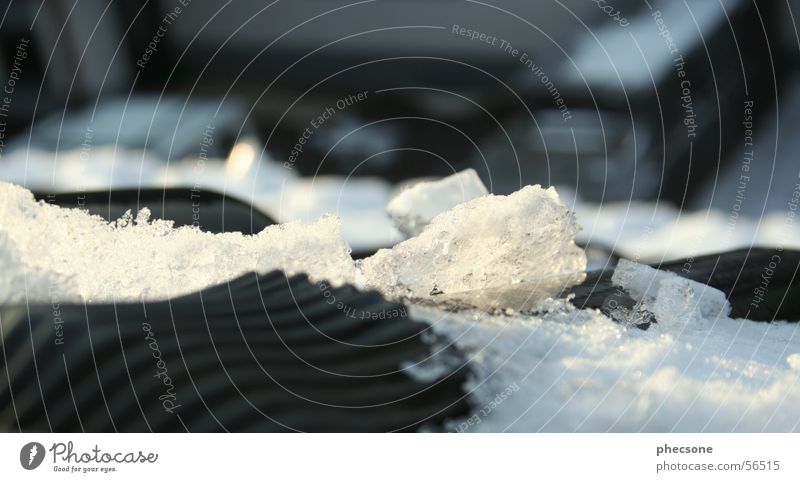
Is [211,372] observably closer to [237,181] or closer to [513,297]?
[513,297]

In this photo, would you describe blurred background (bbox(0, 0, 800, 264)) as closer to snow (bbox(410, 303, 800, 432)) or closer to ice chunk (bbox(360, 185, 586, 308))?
ice chunk (bbox(360, 185, 586, 308))

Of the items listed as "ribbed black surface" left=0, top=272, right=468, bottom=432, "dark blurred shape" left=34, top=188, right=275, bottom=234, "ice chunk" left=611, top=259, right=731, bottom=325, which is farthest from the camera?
"dark blurred shape" left=34, top=188, right=275, bottom=234

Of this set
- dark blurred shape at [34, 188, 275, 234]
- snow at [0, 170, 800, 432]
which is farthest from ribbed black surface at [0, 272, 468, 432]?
dark blurred shape at [34, 188, 275, 234]

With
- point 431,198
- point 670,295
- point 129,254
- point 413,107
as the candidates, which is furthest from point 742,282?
point 129,254

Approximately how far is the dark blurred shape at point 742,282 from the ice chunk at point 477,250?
7cm

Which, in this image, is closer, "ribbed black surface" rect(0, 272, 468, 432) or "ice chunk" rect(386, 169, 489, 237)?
"ribbed black surface" rect(0, 272, 468, 432)

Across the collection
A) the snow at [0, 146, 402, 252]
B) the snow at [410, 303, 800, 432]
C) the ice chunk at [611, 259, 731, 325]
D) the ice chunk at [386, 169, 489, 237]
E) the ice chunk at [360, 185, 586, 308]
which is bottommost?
the snow at [410, 303, 800, 432]

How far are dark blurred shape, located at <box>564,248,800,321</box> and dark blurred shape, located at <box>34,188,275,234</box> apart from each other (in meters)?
0.73

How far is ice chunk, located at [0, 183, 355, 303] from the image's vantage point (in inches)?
43.1

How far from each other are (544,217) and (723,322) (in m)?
0.36

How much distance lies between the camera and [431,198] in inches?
63.3

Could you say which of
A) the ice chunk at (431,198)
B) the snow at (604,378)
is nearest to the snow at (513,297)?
the snow at (604,378)
